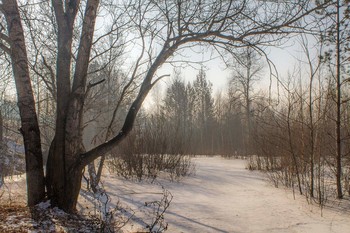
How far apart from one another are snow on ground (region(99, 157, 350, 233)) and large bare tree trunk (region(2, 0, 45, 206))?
153 cm

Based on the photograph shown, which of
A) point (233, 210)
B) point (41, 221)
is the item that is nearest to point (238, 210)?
point (233, 210)

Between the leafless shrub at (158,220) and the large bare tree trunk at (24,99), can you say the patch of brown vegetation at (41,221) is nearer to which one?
the large bare tree trunk at (24,99)

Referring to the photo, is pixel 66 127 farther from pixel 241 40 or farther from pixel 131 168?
pixel 131 168

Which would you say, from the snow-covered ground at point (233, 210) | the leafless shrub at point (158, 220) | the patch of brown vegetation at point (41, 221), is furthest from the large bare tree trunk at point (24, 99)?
the leafless shrub at point (158, 220)

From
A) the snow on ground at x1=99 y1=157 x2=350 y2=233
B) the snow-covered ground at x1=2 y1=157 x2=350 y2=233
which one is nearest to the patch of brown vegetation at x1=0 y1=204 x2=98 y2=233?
the snow-covered ground at x1=2 y1=157 x2=350 y2=233

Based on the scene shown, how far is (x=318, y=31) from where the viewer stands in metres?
3.95

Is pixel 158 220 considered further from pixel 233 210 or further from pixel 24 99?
pixel 24 99

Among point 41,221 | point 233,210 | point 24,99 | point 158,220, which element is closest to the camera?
point 41,221

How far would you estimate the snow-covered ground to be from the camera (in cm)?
392

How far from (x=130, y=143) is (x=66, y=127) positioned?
517cm

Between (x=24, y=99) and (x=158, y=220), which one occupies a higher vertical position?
(x=24, y=99)

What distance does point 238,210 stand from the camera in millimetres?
4867

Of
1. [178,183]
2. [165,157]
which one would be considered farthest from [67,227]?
[165,157]

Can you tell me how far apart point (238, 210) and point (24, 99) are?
371cm
